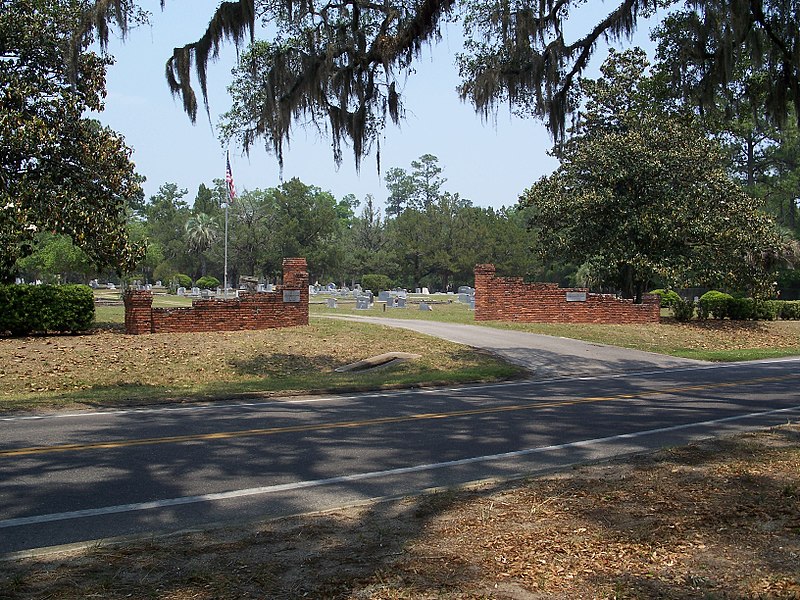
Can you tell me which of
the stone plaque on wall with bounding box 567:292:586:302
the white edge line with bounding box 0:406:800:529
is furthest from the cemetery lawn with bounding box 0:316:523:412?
the stone plaque on wall with bounding box 567:292:586:302

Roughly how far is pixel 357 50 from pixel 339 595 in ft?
45.8

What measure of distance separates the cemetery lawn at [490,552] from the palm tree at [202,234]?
7620cm

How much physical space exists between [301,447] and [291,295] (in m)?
14.1

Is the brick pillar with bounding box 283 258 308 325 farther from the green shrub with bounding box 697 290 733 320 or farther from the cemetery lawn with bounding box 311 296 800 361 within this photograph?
the green shrub with bounding box 697 290 733 320

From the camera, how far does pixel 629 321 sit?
94.5ft

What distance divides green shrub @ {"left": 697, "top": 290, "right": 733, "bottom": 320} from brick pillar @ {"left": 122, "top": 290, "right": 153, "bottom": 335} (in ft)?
73.1

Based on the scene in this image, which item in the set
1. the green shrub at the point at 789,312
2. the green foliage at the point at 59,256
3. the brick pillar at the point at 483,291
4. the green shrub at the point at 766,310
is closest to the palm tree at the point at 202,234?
the green foliage at the point at 59,256

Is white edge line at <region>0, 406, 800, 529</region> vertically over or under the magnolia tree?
under

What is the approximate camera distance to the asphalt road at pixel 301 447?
610 centimetres

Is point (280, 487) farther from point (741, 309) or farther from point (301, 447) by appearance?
point (741, 309)

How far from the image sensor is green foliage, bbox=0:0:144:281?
18906 millimetres

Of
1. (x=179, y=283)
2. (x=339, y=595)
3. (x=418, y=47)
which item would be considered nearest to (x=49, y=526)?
(x=339, y=595)

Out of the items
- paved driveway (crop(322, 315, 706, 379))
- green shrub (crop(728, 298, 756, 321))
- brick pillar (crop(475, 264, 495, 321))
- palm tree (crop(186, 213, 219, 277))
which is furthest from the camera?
palm tree (crop(186, 213, 219, 277))

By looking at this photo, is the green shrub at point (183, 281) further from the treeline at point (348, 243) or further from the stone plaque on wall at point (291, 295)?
the stone plaque on wall at point (291, 295)
